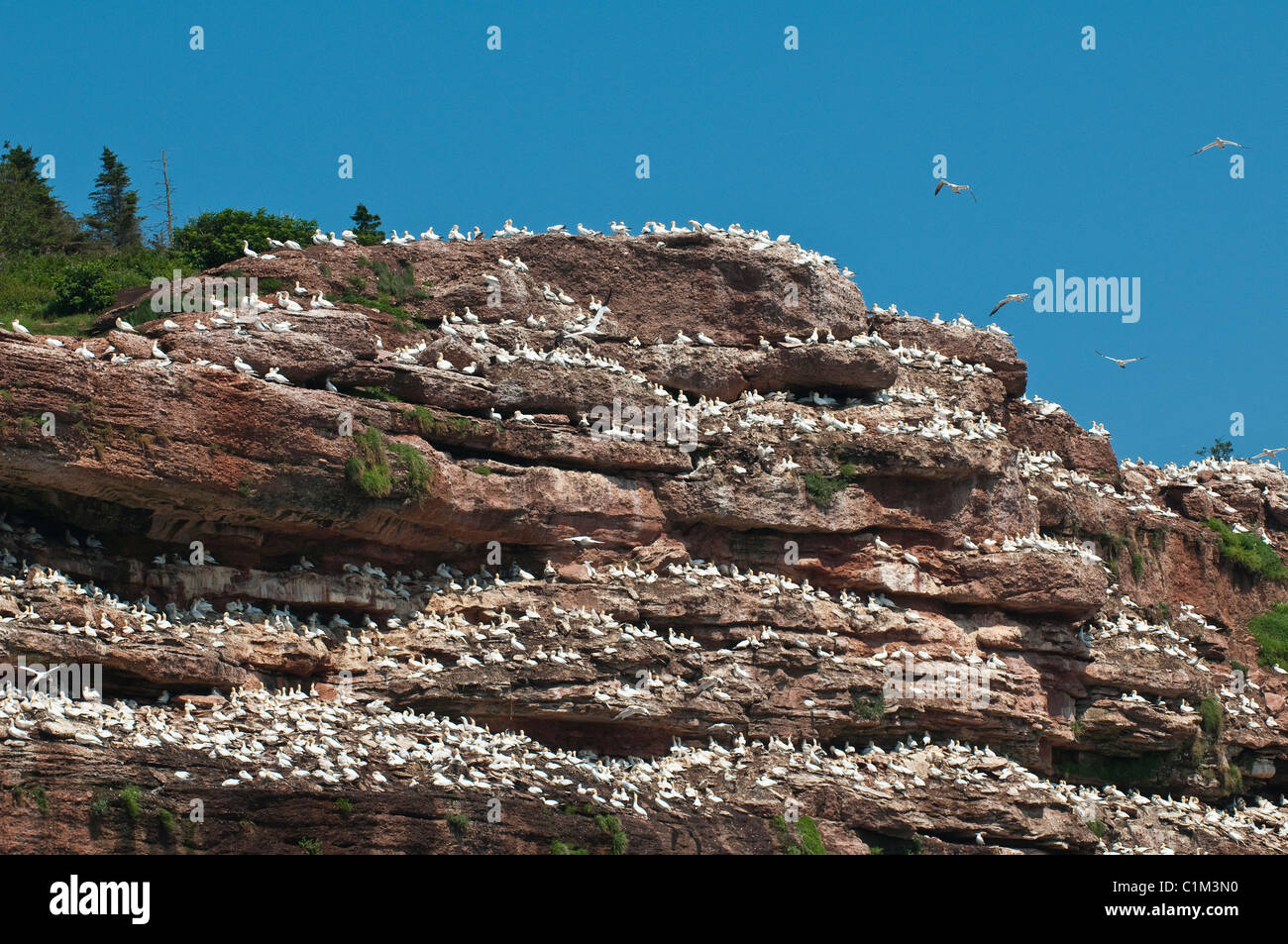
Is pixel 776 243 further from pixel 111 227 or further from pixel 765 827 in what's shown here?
pixel 111 227

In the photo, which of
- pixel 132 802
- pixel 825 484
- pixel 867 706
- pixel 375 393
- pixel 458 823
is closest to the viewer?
pixel 132 802

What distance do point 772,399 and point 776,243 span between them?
3.98 m

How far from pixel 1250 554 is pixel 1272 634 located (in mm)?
2327

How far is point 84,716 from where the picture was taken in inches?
1075

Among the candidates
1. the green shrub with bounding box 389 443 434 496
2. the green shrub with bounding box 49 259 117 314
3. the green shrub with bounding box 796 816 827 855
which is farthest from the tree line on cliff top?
the green shrub with bounding box 796 816 827 855

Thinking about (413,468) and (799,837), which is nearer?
(799,837)

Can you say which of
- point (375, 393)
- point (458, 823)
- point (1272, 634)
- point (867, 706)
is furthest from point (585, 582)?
point (1272, 634)

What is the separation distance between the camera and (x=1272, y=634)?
1781 inches

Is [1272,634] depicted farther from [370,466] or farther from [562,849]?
[370,466]

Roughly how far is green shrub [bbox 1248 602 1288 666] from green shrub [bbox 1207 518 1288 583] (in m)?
0.88

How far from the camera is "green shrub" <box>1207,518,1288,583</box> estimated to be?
4612 cm

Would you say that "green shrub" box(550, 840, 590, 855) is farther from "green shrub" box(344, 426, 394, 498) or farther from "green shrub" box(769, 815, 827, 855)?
"green shrub" box(344, 426, 394, 498)

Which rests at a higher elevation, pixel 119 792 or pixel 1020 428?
pixel 1020 428

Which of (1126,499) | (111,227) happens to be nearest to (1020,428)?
(1126,499)
